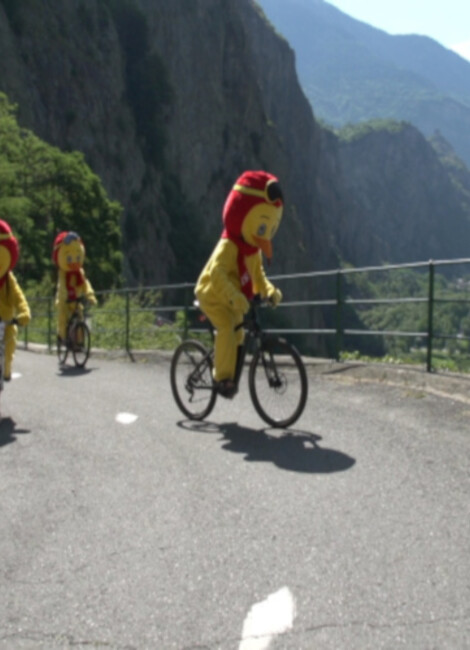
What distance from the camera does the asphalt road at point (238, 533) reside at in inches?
134

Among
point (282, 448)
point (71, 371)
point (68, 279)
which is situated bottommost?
point (71, 371)

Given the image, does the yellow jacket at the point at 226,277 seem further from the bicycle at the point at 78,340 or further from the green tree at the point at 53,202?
the green tree at the point at 53,202

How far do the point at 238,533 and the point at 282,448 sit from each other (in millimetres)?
2138

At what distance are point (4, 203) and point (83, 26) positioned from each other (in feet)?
118

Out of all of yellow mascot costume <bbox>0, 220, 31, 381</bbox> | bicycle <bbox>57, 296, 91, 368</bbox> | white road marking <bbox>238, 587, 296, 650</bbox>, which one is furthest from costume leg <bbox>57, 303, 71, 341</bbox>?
white road marking <bbox>238, 587, 296, 650</bbox>

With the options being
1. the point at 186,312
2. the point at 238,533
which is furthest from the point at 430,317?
the point at 238,533

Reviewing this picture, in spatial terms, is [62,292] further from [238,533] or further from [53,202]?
[53,202]

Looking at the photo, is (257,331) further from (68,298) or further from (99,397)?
(68,298)

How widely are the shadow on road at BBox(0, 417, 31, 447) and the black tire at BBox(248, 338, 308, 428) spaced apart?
183 centimetres

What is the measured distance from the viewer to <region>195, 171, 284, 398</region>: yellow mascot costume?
749 centimetres

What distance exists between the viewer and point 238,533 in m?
4.49

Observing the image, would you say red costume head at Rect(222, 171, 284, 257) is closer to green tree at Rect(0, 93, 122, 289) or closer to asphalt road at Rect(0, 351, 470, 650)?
asphalt road at Rect(0, 351, 470, 650)

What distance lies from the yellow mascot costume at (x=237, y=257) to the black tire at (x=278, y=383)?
25 cm

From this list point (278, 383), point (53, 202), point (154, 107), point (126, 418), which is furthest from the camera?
point (154, 107)
